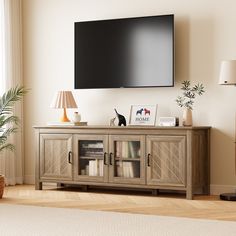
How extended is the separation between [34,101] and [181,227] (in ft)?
10.8

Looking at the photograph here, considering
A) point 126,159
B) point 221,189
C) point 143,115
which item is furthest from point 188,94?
point 221,189

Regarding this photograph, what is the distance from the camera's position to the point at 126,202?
5.38 metres

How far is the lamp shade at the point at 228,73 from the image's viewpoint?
212 inches

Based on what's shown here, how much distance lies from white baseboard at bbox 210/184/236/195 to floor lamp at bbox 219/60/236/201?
0.35 m

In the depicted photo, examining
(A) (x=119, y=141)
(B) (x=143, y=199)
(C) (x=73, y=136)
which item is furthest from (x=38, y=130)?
(B) (x=143, y=199)

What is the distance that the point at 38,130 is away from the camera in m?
6.26

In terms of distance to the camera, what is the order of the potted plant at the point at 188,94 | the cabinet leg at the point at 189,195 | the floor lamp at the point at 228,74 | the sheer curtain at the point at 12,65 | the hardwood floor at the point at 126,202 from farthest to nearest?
the sheer curtain at the point at 12,65
the potted plant at the point at 188,94
the cabinet leg at the point at 189,195
the floor lamp at the point at 228,74
the hardwood floor at the point at 126,202

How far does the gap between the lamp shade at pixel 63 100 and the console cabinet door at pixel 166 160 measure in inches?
40.8

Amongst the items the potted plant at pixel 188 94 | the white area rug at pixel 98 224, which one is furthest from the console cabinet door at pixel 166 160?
the white area rug at pixel 98 224

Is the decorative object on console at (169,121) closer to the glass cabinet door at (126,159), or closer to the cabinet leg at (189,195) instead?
the glass cabinet door at (126,159)

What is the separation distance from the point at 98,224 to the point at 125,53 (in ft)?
8.38

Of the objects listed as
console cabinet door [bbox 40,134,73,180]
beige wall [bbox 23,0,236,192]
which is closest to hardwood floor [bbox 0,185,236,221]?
console cabinet door [bbox 40,134,73,180]

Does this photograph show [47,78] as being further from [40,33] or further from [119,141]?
[119,141]

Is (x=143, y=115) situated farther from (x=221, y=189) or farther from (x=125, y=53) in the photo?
(x=221, y=189)
